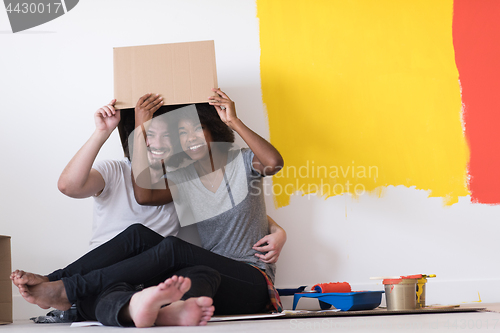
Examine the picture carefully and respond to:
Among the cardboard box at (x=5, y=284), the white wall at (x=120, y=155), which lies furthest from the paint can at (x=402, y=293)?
the cardboard box at (x=5, y=284)

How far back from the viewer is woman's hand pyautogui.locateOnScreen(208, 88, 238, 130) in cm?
134

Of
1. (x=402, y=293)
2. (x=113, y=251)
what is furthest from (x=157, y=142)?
(x=402, y=293)

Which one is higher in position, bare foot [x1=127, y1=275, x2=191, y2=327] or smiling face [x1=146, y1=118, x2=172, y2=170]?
smiling face [x1=146, y1=118, x2=172, y2=170]

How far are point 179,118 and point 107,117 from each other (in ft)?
0.75

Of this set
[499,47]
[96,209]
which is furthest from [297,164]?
[499,47]

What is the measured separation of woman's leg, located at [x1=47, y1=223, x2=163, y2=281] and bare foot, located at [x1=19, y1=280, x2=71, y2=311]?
5.2 inches

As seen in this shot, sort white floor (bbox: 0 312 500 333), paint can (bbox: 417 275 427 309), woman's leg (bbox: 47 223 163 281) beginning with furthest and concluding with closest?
paint can (bbox: 417 275 427 309)
woman's leg (bbox: 47 223 163 281)
white floor (bbox: 0 312 500 333)

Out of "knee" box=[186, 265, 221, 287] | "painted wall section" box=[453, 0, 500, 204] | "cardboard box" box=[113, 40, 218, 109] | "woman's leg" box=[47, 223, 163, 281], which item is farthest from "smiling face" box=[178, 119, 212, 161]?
"painted wall section" box=[453, 0, 500, 204]

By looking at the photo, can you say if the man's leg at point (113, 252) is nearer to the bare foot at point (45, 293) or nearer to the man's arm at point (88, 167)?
the bare foot at point (45, 293)

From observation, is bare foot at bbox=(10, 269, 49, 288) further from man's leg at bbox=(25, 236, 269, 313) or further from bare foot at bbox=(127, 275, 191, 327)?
bare foot at bbox=(127, 275, 191, 327)

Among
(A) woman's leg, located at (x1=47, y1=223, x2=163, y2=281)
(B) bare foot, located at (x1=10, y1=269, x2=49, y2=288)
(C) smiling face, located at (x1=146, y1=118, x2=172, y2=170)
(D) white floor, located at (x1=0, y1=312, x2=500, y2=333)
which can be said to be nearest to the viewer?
(D) white floor, located at (x1=0, y1=312, x2=500, y2=333)

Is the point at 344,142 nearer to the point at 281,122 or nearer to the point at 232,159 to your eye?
the point at 281,122

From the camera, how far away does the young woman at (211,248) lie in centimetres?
102

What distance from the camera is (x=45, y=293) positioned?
1.02 meters
